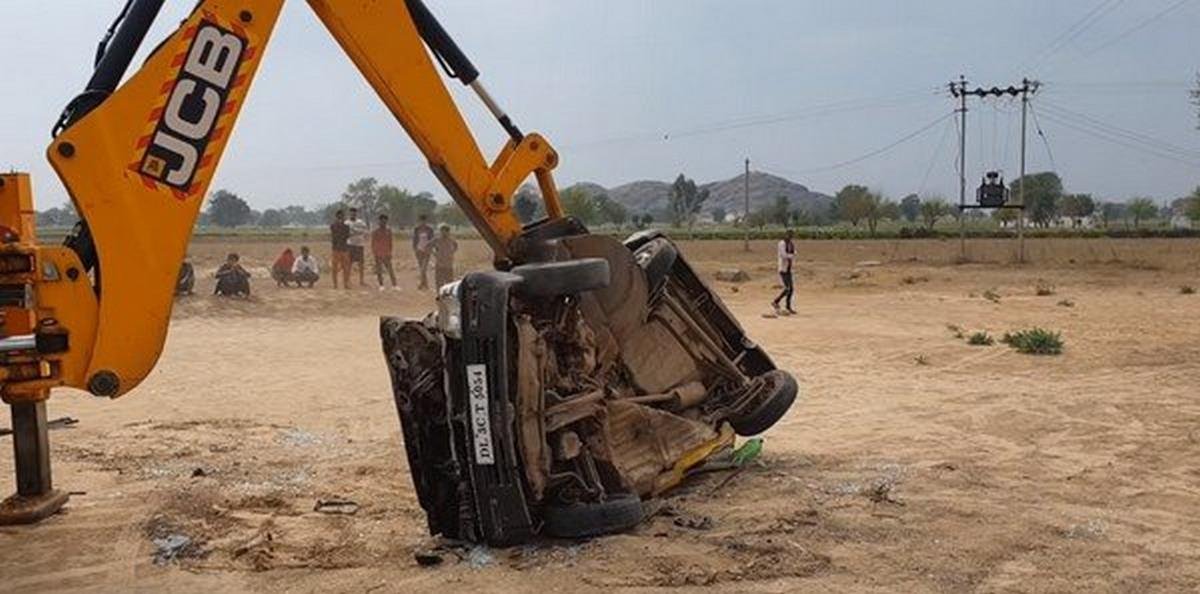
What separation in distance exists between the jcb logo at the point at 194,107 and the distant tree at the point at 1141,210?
108m

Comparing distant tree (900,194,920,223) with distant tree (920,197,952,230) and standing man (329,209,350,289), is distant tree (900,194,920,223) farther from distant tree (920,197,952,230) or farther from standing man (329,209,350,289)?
standing man (329,209,350,289)

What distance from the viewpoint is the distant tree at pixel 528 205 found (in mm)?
7426

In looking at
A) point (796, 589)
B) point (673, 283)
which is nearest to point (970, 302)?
point (673, 283)

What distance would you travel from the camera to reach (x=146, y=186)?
527cm

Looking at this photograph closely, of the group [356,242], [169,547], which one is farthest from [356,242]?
[169,547]

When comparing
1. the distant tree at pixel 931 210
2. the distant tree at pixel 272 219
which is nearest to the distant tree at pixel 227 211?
the distant tree at pixel 272 219

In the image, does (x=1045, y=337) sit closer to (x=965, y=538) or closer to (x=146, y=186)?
(x=965, y=538)

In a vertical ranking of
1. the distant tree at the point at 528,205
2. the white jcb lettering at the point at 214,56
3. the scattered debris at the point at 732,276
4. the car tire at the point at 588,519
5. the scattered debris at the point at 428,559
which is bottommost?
the scattered debris at the point at 732,276

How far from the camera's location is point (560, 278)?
602cm

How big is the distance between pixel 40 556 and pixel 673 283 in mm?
4128

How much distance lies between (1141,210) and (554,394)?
119 m

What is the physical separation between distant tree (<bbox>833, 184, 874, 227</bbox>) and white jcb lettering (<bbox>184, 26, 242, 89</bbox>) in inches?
3342

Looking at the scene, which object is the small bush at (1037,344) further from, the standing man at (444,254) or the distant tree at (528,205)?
the standing man at (444,254)

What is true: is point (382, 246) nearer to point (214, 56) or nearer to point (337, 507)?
point (337, 507)
